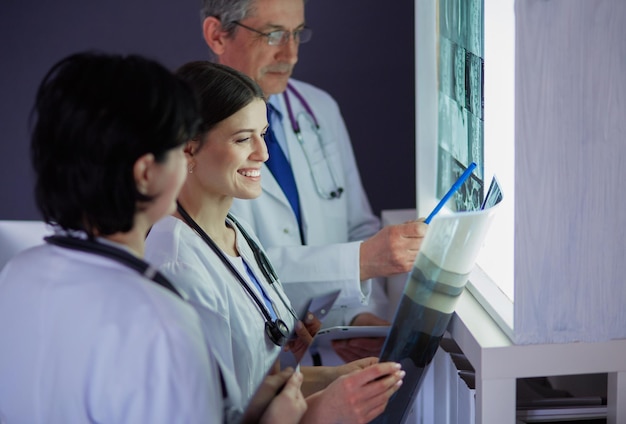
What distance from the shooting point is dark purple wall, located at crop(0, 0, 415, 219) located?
120 inches

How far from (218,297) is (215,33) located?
1.10 m

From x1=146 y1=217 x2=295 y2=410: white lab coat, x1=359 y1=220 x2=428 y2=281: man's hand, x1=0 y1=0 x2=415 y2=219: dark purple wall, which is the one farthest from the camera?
x1=0 y1=0 x2=415 y2=219: dark purple wall

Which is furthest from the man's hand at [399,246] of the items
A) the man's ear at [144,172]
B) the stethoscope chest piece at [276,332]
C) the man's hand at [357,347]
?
the man's ear at [144,172]

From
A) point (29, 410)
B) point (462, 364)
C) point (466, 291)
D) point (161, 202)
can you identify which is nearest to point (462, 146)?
point (466, 291)

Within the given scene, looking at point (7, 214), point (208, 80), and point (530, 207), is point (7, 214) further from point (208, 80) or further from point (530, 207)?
point (530, 207)

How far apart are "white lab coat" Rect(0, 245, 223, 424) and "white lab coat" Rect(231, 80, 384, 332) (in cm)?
77

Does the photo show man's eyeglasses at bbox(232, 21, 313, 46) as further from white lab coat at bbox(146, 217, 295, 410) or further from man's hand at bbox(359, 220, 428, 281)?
white lab coat at bbox(146, 217, 295, 410)

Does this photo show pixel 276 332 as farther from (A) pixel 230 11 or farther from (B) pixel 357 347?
(A) pixel 230 11

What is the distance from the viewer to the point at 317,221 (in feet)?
7.62

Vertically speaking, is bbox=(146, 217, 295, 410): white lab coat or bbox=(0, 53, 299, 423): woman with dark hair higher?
bbox=(0, 53, 299, 423): woman with dark hair

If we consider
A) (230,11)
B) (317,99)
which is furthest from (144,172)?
(317,99)

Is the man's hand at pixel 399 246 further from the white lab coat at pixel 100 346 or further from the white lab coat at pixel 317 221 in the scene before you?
the white lab coat at pixel 100 346

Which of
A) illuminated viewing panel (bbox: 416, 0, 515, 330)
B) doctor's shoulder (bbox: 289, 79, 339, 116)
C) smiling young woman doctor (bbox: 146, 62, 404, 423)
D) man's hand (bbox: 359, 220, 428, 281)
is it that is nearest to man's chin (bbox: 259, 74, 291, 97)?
doctor's shoulder (bbox: 289, 79, 339, 116)

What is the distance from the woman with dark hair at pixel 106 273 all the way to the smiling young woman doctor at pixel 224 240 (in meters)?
0.33
